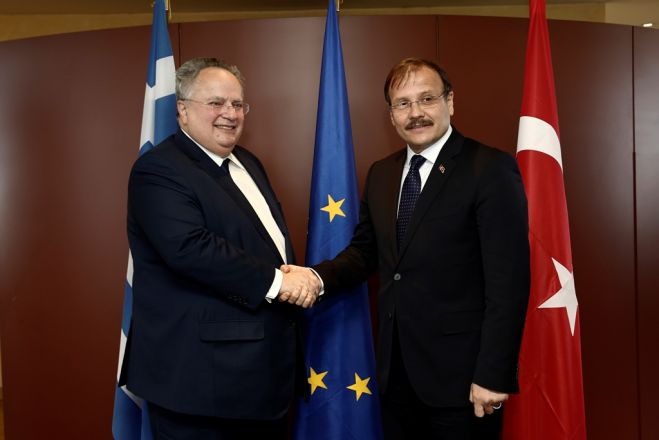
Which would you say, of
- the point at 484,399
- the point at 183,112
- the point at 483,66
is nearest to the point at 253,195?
the point at 183,112

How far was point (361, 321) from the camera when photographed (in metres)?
2.45

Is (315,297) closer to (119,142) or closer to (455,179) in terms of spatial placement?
(455,179)

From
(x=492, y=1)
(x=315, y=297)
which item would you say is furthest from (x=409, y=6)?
(x=315, y=297)

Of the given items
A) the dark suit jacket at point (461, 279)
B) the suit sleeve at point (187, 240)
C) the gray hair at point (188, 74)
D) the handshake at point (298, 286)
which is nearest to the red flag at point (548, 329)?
the dark suit jacket at point (461, 279)

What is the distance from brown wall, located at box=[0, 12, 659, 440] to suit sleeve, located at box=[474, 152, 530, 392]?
1.23 metres

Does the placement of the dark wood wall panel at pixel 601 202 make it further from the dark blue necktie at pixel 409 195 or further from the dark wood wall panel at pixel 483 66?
the dark blue necktie at pixel 409 195

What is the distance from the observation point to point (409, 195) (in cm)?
203

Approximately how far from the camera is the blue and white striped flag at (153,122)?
2.41 m

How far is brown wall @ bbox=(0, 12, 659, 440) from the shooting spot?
299 centimetres

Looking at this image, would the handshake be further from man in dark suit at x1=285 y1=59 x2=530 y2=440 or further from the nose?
the nose

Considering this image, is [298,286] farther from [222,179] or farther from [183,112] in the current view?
[183,112]

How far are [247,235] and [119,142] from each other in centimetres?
142

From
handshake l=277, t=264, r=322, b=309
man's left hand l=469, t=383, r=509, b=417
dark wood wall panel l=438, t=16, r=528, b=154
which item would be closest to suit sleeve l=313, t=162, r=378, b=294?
handshake l=277, t=264, r=322, b=309

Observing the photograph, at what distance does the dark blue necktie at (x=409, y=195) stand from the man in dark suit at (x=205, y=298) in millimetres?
390
